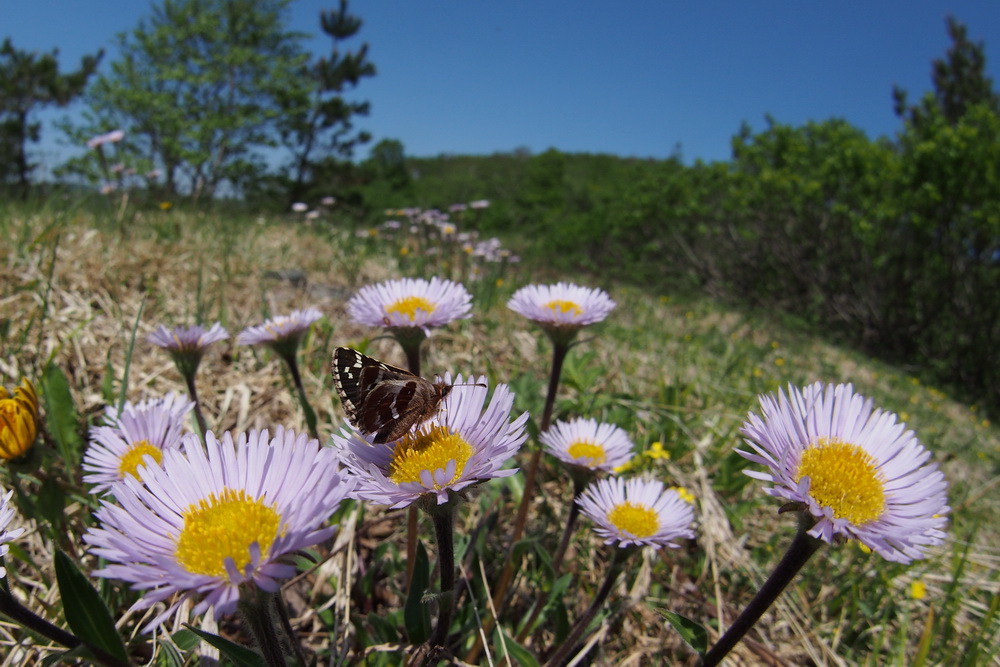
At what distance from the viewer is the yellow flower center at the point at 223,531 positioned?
94 centimetres

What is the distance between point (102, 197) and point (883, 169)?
13.9 metres

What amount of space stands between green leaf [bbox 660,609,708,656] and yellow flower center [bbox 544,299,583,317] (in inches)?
41.8

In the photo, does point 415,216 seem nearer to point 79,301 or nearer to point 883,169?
point 79,301

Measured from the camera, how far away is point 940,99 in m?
19.3

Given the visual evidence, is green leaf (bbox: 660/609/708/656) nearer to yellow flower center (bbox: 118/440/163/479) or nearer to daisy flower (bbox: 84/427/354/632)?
daisy flower (bbox: 84/427/354/632)

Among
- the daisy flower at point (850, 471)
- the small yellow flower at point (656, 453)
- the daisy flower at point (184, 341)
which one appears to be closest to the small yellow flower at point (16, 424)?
the daisy flower at point (184, 341)

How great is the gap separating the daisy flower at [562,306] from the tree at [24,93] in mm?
27777

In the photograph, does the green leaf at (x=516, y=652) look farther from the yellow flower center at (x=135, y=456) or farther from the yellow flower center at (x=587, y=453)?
the yellow flower center at (x=135, y=456)

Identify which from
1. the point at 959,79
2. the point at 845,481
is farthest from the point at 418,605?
the point at 959,79

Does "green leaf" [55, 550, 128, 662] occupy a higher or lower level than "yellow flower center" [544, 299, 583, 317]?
lower

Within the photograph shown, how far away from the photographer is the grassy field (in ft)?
5.92

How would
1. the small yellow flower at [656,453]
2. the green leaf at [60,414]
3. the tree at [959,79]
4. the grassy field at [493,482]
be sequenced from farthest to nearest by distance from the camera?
1. the tree at [959,79]
2. the small yellow flower at [656,453]
3. the green leaf at [60,414]
4. the grassy field at [493,482]

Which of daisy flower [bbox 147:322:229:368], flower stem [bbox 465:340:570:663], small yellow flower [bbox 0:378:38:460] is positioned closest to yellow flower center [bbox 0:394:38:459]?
small yellow flower [bbox 0:378:38:460]

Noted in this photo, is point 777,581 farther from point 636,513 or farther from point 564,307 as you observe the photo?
point 564,307
